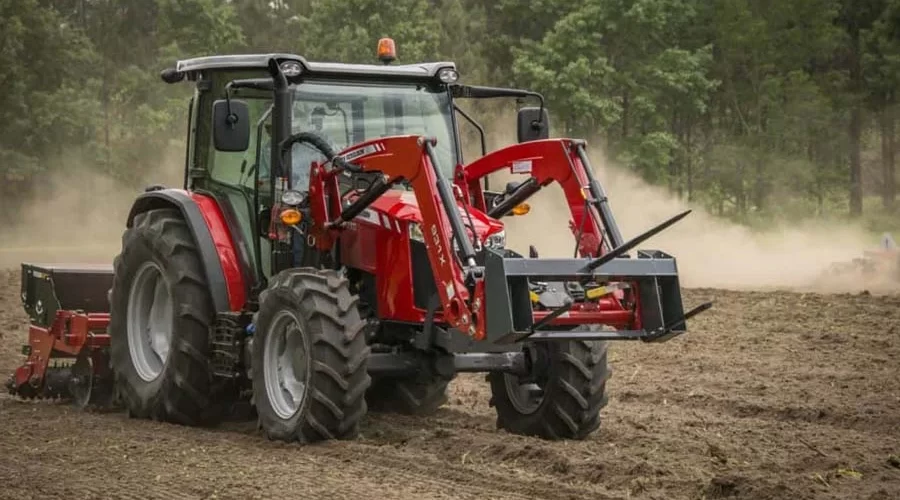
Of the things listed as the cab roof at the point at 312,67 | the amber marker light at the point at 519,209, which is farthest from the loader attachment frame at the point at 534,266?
the cab roof at the point at 312,67

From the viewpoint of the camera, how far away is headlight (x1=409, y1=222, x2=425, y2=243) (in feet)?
30.5

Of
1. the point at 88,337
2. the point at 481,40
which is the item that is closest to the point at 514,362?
the point at 88,337

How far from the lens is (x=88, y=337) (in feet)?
37.2

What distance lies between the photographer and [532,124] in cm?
1045

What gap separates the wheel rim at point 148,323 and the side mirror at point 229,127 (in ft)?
6.18

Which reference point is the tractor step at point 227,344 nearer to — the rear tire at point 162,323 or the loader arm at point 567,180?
the rear tire at point 162,323

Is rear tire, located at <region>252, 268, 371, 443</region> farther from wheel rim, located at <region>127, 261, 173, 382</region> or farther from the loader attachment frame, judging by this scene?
wheel rim, located at <region>127, 261, 173, 382</region>

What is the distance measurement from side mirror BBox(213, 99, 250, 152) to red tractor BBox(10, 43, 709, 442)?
1 cm

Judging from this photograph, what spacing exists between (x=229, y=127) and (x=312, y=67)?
2.82ft

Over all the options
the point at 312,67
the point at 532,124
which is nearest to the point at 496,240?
the point at 532,124

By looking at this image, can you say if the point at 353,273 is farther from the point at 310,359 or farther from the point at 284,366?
the point at 310,359

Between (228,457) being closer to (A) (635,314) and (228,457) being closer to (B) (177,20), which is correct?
(A) (635,314)

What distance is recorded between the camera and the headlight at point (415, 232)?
366 inches

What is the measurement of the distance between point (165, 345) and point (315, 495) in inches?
148
